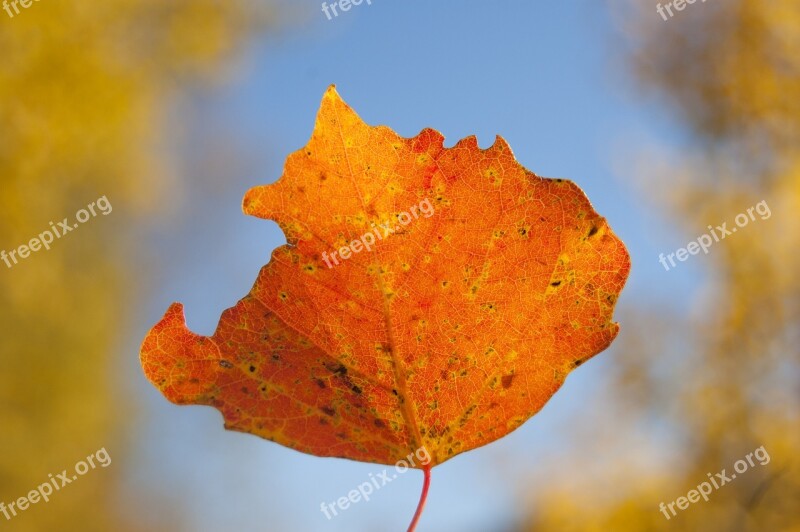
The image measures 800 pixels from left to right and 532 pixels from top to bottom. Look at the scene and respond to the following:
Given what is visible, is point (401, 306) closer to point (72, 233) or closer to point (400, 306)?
point (400, 306)

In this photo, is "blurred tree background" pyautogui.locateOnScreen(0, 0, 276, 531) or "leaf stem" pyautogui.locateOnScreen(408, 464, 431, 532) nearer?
"leaf stem" pyautogui.locateOnScreen(408, 464, 431, 532)

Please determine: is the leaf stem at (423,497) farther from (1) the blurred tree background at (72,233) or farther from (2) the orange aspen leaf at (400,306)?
(1) the blurred tree background at (72,233)

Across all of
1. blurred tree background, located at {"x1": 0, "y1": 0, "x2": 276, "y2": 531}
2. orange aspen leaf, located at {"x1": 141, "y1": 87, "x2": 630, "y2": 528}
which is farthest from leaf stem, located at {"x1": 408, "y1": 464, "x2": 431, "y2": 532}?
blurred tree background, located at {"x1": 0, "y1": 0, "x2": 276, "y2": 531}

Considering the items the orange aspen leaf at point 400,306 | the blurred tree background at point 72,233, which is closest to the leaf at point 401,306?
the orange aspen leaf at point 400,306

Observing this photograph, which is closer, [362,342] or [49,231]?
[362,342]

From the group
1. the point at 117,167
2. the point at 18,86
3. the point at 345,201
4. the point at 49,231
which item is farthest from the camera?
the point at 117,167

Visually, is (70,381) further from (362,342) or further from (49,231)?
(362,342)

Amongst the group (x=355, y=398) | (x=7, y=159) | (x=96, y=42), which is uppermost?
(x=96, y=42)

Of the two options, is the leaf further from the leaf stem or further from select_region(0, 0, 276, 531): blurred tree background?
select_region(0, 0, 276, 531): blurred tree background

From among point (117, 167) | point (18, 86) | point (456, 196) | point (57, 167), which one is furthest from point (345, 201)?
point (117, 167)
